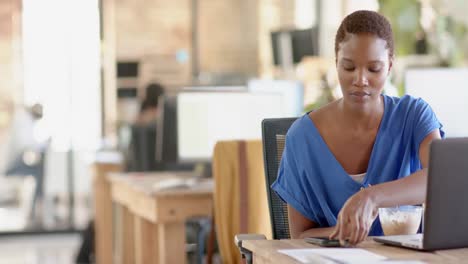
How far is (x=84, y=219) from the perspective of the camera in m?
9.73

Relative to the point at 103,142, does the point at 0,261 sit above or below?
below

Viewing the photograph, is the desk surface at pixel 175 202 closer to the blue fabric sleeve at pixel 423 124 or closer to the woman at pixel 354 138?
the woman at pixel 354 138

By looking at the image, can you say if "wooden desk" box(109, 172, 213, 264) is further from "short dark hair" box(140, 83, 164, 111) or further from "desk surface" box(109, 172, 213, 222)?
"short dark hair" box(140, 83, 164, 111)

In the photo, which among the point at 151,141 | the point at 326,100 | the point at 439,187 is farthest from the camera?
the point at 151,141

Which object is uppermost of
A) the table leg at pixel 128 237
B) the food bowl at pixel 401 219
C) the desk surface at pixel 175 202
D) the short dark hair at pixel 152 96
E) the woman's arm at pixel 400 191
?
the short dark hair at pixel 152 96

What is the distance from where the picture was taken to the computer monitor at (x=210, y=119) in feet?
18.0

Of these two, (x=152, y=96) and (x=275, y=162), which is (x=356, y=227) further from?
(x=152, y=96)

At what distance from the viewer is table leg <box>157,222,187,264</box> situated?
481cm

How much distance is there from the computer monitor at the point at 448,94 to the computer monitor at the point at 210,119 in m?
1.33

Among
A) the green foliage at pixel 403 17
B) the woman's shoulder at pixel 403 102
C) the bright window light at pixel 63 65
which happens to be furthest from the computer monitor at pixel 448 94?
the bright window light at pixel 63 65

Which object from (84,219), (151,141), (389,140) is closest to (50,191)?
(84,219)

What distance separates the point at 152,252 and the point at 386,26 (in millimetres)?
3129

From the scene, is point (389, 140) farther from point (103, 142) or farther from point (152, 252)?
point (103, 142)

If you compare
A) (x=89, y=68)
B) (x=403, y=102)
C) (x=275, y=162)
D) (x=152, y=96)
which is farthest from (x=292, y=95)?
(x=89, y=68)
